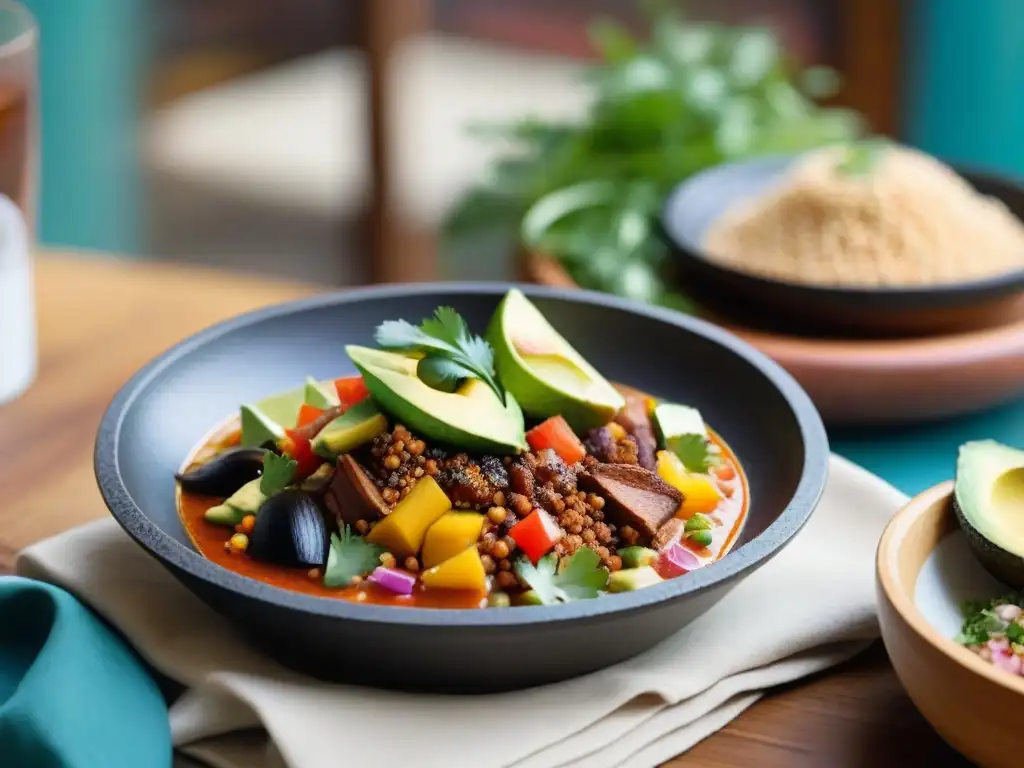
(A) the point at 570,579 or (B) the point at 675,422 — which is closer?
(A) the point at 570,579

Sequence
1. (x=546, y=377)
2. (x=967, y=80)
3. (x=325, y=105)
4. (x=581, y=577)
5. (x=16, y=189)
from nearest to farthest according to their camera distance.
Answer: (x=581, y=577) → (x=546, y=377) → (x=16, y=189) → (x=967, y=80) → (x=325, y=105)

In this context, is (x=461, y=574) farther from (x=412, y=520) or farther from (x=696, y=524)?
(x=696, y=524)

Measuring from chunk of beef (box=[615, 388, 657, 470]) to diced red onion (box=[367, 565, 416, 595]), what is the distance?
0.94 feet

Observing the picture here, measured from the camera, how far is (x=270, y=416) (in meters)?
1.47

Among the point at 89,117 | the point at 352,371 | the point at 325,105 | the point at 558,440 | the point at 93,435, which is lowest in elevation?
the point at 325,105

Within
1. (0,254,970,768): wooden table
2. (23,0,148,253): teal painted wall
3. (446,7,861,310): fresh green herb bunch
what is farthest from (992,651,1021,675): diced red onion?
(23,0,148,253): teal painted wall

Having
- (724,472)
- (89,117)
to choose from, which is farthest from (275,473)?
(89,117)

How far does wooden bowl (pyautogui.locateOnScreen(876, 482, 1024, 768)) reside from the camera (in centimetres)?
101

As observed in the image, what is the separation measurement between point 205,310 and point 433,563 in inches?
40.1

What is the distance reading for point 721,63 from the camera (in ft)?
9.30

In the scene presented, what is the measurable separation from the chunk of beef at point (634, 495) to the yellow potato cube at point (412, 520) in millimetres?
153

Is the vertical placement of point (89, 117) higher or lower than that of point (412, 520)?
lower

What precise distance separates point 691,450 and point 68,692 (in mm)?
669

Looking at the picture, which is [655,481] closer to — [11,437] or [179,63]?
[11,437]
